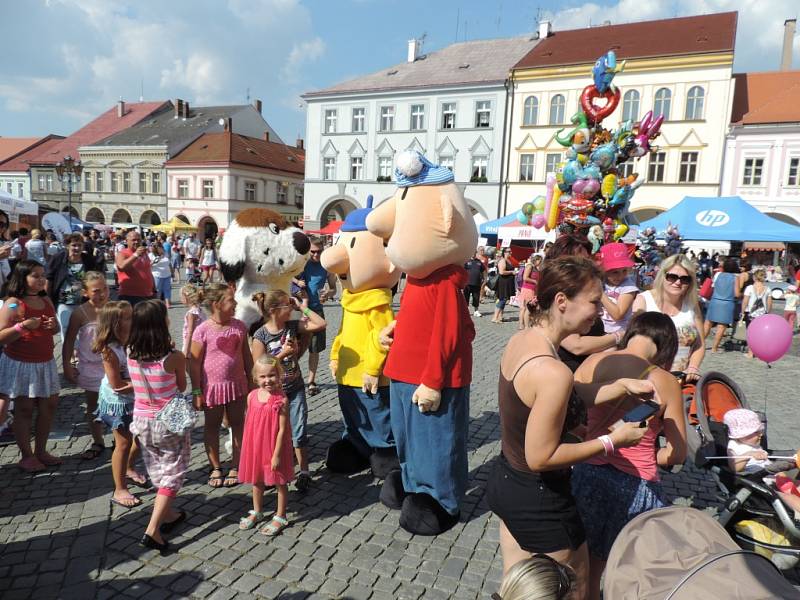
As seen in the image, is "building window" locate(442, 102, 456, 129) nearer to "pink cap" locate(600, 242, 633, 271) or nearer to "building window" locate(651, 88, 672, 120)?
"building window" locate(651, 88, 672, 120)

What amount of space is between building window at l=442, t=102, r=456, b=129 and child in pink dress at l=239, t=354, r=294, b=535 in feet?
92.6

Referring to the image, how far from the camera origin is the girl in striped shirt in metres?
3.18

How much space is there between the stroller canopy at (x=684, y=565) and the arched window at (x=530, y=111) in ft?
95.4

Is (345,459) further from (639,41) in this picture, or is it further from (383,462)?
(639,41)

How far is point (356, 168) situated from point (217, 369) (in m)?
29.4

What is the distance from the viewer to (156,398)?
3.26 meters

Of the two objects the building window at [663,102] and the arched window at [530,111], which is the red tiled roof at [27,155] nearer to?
the arched window at [530,111]

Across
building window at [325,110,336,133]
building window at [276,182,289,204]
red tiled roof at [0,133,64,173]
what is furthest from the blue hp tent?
red tiled roof at [0,133,64,173]

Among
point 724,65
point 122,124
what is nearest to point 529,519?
point 724,65

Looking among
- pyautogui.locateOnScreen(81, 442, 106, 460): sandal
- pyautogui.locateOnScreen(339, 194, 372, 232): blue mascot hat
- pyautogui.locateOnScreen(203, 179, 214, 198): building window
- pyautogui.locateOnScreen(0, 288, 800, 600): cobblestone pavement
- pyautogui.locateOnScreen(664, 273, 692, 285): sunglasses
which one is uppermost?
pyautogui.locateOnScreen(203, 179, 214, 198): building window

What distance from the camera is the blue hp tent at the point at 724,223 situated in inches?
453

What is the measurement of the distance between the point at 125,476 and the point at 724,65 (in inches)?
1142

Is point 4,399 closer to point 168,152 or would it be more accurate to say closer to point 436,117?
point 436,117

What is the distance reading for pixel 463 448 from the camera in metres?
3.43
